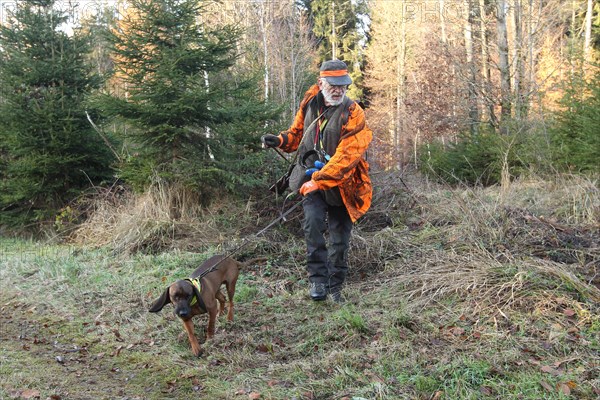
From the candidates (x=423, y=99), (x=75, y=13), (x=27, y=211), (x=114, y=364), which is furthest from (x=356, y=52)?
(x=114, y=364)

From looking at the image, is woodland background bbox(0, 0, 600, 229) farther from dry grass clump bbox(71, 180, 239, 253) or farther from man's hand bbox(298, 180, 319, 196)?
man's hand bbox(298, 180, 319, 196)

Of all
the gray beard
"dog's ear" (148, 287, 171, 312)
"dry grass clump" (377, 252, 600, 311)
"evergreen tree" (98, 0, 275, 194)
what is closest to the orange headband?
the gray beard

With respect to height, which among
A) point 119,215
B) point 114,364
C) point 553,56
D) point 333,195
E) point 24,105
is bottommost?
point 114,364

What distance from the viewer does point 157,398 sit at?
3.78m

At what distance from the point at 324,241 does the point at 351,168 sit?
2.72ft

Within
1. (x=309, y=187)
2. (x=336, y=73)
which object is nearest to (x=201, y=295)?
(x=309, y=187)

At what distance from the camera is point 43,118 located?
409 inches

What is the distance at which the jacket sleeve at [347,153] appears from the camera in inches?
194

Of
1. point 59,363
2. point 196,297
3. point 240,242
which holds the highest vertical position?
point 196,297

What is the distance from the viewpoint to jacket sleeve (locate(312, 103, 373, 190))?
493 centimetres

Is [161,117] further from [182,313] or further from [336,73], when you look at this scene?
A: [182,313]

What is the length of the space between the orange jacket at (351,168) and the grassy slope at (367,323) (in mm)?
977

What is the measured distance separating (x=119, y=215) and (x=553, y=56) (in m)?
25.3

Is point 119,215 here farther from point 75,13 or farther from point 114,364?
point 75,13
